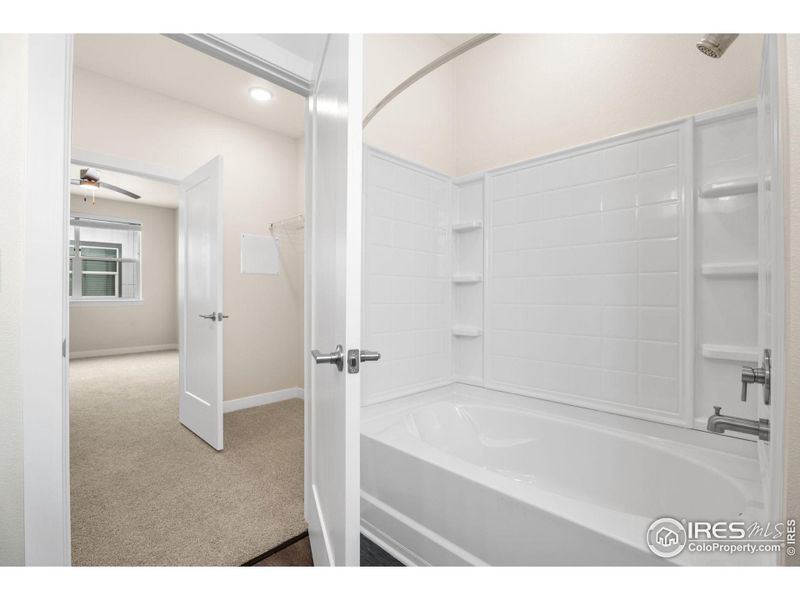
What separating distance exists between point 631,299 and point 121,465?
2973 millimetres

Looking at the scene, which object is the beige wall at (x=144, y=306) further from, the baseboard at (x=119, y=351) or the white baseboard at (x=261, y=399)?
the white baseboard at (x=261, y=399)

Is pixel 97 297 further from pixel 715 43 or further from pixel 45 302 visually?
pixel 715 43

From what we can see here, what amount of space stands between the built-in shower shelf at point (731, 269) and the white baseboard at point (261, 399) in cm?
330

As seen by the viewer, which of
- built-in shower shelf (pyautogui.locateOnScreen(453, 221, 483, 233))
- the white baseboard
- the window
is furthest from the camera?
the window

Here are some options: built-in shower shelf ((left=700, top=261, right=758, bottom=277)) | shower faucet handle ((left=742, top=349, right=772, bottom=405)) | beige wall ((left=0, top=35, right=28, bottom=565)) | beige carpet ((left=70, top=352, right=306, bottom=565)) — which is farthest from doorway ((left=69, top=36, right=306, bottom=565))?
built-in shower shelf ((left=700, top=261, right=758, bottom=277))

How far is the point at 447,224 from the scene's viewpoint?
2365 millimetres

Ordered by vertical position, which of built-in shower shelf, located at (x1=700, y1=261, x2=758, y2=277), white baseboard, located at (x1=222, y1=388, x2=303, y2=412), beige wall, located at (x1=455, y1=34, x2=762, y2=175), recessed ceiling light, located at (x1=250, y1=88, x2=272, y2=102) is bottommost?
white baseboard, located at (x1=222, y1=388, x2=303, y2=412)

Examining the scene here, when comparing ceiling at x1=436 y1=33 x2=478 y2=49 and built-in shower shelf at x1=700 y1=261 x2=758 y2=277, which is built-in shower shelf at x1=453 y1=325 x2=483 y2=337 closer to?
built-in shower shelf at x1=700 y1=261 x2=758 y2=277

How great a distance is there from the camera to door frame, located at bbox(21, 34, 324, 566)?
0.97 m

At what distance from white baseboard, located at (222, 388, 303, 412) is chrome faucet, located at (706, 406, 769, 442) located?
3.20 m

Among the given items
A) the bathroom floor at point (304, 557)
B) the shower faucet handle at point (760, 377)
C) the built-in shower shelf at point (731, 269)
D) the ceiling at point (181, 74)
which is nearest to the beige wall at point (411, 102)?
the ceiling at point (181, 74)

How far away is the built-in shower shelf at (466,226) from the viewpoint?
225 centimetres

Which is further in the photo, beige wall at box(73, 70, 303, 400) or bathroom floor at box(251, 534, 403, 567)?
beige wall at box(73, 70, 303, 400)

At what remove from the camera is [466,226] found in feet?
7.49
